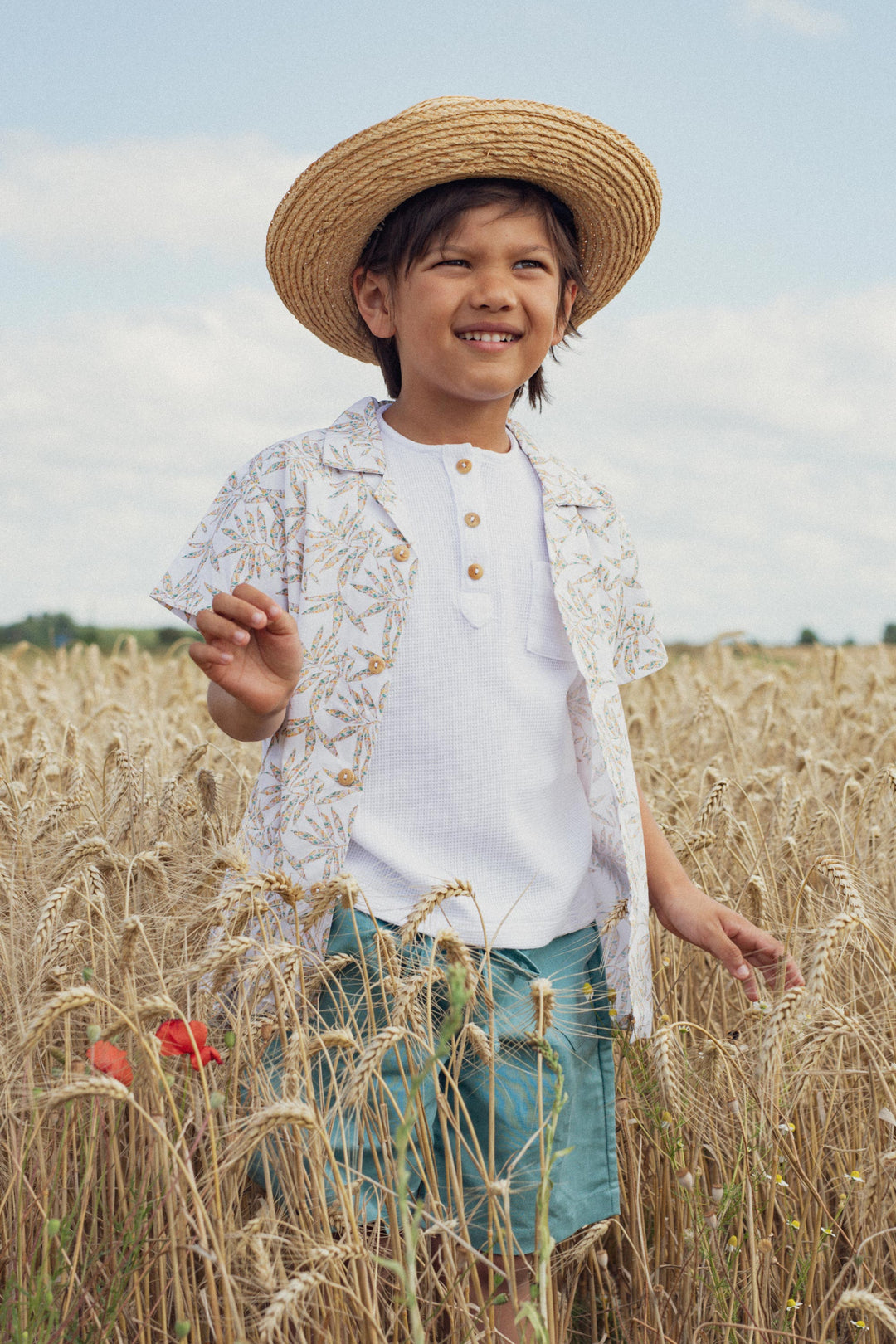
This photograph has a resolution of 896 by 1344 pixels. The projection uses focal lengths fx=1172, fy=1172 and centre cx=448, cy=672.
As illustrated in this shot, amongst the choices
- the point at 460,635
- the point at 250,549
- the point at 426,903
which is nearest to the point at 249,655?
the point at 250,549

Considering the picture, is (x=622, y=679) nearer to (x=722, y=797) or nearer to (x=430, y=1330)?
(x=722, y=797)

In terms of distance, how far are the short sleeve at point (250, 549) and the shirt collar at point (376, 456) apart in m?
0.09

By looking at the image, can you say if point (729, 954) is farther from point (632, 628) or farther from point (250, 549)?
point (250, 549)

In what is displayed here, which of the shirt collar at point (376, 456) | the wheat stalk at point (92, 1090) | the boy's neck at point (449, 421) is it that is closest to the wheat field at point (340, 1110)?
the wheat stalk at point (92, 1090)

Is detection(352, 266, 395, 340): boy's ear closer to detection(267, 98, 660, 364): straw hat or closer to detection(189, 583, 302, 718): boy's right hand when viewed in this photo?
detection(267, 98, 660, 364): straw hat

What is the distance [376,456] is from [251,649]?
43 centimetres

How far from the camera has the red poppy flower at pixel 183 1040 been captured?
1551 millimetres

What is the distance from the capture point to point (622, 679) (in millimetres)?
2244

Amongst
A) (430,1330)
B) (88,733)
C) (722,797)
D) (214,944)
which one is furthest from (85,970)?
(88,733)

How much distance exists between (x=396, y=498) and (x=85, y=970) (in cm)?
91

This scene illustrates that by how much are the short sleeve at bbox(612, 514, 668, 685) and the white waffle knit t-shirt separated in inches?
10.0

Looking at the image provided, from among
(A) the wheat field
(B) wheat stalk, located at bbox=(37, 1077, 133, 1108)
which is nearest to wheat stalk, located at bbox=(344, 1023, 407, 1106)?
(A) the wheat field

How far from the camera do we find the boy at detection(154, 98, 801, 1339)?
6.07 feet

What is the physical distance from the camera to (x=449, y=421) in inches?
80.8
